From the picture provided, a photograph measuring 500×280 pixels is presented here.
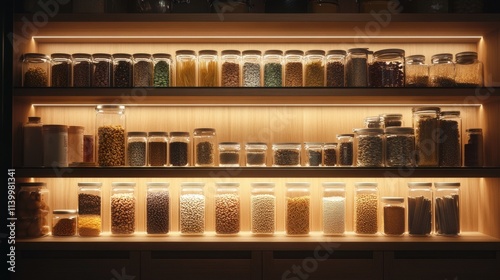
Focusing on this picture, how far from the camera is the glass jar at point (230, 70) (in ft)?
8.04

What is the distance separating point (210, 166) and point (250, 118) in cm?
39

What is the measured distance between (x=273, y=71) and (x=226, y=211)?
2.16 feet

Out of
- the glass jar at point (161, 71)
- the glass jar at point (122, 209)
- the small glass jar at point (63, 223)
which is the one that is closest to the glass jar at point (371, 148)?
the glass jar at point (161, 71)

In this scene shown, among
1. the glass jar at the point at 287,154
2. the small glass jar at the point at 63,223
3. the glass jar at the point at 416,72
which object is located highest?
the glass jar at the point at 416,72

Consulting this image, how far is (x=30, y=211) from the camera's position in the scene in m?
2.47

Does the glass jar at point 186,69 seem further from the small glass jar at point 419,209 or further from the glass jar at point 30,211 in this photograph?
the small glass jar at point 419,209

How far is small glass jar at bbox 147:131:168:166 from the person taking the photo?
2.46 m

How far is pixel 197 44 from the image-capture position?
2.72 m

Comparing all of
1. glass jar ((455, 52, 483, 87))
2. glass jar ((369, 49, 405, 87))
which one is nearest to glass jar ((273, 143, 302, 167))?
glass jar ((369, 49, 405, 87))

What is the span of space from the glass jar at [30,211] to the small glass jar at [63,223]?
63 mm

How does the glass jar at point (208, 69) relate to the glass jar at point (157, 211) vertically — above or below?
above

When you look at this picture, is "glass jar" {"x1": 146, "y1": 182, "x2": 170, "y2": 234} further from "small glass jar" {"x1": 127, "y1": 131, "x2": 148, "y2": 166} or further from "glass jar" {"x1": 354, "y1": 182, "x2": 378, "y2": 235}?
"glass jar" {"x1": 354, "y1": 182, "x2": 378, "y2": 235}

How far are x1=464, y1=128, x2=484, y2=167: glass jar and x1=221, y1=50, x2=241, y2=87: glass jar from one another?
1074 mm

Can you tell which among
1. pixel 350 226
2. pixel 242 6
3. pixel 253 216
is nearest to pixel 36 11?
pixel 242 6
